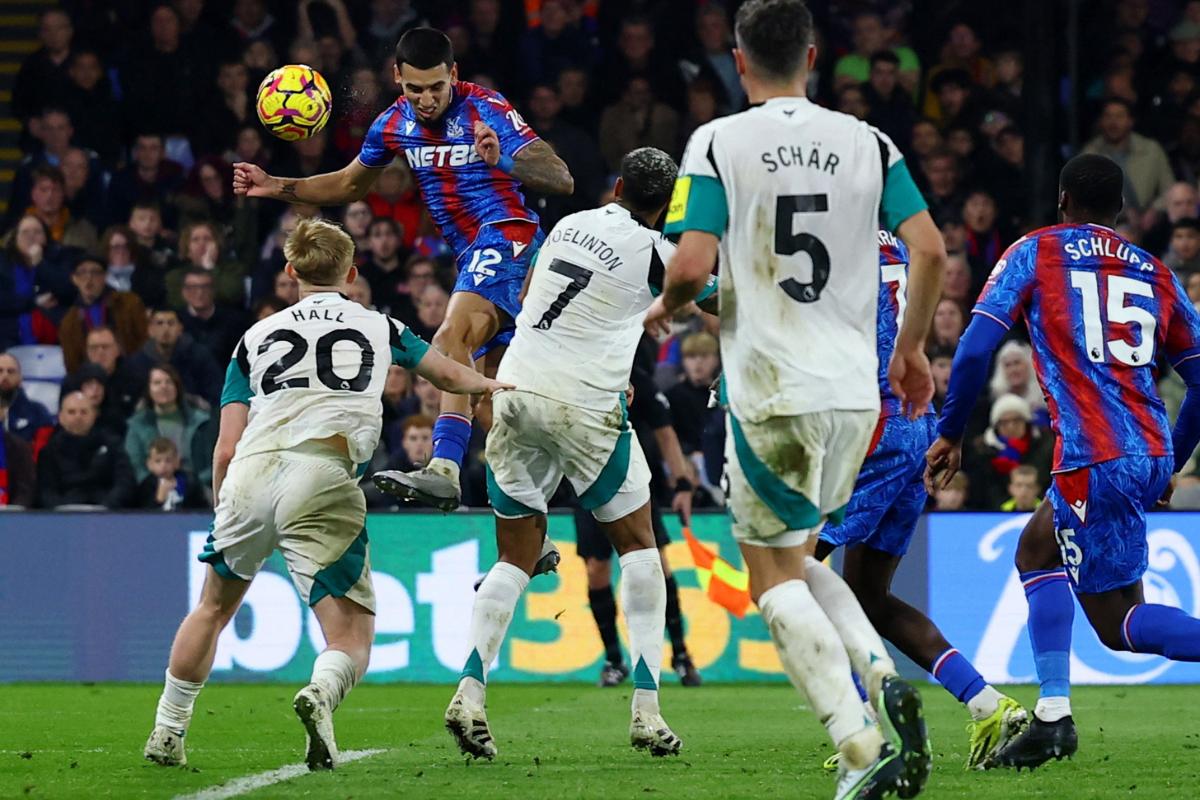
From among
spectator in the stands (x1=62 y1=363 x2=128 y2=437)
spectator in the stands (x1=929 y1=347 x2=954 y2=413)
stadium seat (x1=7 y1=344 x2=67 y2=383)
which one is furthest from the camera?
stadium seat (x1=7 y1=344 x2=67 y2=383)

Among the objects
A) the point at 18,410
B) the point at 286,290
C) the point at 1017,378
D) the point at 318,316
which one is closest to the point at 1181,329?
the point at 318,316

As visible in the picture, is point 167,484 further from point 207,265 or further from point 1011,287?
point 1011,287

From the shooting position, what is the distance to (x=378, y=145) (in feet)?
31.4

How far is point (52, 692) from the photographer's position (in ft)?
41.9

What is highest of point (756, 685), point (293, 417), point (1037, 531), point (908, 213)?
point (908, 213)

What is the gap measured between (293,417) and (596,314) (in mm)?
1399

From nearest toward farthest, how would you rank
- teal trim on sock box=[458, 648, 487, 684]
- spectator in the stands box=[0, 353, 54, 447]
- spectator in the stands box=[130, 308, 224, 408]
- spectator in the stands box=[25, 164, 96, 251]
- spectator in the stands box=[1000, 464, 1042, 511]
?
1. teal trim on sock box=[458, 648, 487, 684]
2. spectator in the stands box=[1000, 464, 1042, 511]
3. spectator in the stands box=[0, 353, 54, 447]
4. spectator in the stands box=[130, 308, 224, 408]
5. spectator in the stands box=[25, 164, 96, 251]

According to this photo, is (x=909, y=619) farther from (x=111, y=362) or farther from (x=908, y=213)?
(x=111, y=362)

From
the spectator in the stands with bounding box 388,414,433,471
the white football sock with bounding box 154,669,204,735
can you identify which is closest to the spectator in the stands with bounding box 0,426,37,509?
the spectator in the stands with bounding box 388,414,433,471

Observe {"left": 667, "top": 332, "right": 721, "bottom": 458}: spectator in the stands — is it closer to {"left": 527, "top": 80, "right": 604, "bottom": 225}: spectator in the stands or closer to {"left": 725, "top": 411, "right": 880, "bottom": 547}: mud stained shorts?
{"left": 527, "top": 80, "right": 604, "bottom": 225}: spectator in the stands

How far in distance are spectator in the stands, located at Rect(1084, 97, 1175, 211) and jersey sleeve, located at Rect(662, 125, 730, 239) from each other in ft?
37.8

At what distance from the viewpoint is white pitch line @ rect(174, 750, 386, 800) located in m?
6.65

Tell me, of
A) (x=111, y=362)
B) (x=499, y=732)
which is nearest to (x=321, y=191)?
(x=499, y=732)

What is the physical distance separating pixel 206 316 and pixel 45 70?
3.83 metres
